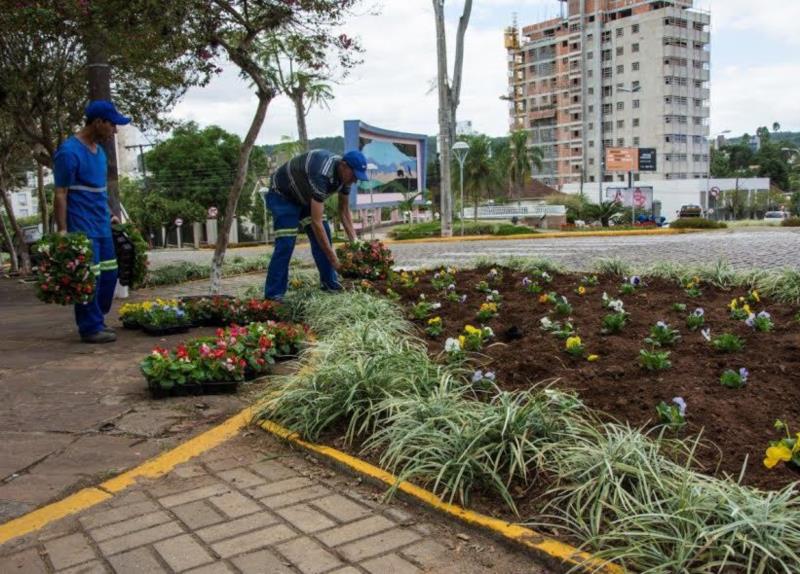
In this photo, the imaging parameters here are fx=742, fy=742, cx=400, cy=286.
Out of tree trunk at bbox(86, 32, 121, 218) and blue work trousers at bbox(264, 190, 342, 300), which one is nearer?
blue work trousers at bbox(264, 190, 342, 300)

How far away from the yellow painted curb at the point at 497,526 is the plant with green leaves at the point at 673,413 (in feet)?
2.74

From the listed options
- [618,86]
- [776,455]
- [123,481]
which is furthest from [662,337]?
[618,86]

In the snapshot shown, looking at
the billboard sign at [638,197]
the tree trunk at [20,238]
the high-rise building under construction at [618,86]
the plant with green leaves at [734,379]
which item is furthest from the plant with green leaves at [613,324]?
the high-rise building under construction at [618,86]

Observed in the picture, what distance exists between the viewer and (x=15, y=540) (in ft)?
8.46

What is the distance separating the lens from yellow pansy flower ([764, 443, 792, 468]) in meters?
2.53

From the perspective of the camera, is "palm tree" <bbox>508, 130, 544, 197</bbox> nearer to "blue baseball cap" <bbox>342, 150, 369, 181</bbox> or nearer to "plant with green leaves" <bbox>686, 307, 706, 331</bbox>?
"blue baseball cap" <bbox>342, 150, 369, 181</bbox>

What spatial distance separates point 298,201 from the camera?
22.7ft

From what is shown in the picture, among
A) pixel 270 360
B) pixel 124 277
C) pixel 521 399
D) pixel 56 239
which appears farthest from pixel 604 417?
pixel 124 277

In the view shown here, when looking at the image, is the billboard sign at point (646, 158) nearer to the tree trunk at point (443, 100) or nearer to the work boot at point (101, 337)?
the tree trunk at point (443, 100)

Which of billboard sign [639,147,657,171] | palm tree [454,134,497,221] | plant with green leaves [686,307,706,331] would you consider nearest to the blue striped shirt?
plant with green leaves [686,307,706,331]

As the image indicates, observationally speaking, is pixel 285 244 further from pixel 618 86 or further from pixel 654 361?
pixel 618 86

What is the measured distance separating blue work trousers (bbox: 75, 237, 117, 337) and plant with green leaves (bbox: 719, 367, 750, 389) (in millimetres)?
4481

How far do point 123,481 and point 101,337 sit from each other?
3043 mm

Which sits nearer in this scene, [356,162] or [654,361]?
[654,361]
